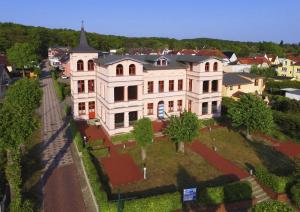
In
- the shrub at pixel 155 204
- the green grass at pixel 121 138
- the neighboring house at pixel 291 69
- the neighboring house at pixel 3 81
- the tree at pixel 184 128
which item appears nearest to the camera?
the shrub at pixel 155 204

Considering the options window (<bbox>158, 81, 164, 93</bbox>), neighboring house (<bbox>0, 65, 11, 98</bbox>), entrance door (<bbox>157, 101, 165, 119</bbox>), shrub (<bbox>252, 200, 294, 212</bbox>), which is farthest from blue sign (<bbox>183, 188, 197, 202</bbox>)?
neighboring house (<bbox>0, 65, 11, 98</bbox>)

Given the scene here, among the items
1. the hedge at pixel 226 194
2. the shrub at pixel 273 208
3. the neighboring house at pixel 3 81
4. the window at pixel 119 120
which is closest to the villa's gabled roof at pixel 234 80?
the window at pixel 119 120

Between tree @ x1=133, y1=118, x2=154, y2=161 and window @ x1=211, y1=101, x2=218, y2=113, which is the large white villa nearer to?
window @ x1=211, y1=101, x2=218, y2=113

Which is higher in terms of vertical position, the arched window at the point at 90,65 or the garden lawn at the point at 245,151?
the arched window at the point at 90,65

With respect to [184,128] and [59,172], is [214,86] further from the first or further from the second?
[59,172]

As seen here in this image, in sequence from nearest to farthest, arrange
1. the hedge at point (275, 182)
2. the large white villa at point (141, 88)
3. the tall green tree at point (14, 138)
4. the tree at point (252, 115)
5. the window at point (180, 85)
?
1. the tall green tree at point (14, 138)
2. the hedge at point (275, 182)
3. the tree at point (252, 115)
4. the large white villa at point (141, 88)
5. the window at point (180, 85)

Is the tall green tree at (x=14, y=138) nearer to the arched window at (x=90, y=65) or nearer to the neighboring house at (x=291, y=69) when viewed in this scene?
the arched window at (x=90, y=65)

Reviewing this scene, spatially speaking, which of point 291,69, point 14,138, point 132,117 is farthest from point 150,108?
point 291,69
